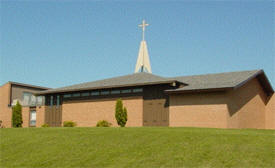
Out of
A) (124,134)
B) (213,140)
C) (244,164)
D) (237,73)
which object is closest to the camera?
(244,164)

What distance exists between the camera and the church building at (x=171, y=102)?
26203 mm

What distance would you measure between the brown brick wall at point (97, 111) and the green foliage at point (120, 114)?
1.13 metres

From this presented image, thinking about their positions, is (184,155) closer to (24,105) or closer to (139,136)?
(139,136)

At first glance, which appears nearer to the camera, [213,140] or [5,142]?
[213,140]

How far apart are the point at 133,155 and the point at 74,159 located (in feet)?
8.42

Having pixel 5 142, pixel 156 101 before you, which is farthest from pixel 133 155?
pixel 156 101

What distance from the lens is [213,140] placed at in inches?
630

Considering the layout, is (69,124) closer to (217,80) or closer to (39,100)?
(39,100)

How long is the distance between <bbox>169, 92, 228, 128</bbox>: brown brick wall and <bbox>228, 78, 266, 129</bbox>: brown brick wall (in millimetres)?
708

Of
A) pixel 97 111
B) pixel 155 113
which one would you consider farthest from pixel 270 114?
pixel 97 111

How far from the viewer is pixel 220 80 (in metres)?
28.6

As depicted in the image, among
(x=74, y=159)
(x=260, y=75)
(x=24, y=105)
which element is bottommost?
(x=74, y=159)

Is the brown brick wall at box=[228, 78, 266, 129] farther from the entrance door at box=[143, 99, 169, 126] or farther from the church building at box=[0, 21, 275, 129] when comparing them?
the entrance door at box=[143, 99, 169, 126]

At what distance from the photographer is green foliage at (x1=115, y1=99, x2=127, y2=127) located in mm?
28844
